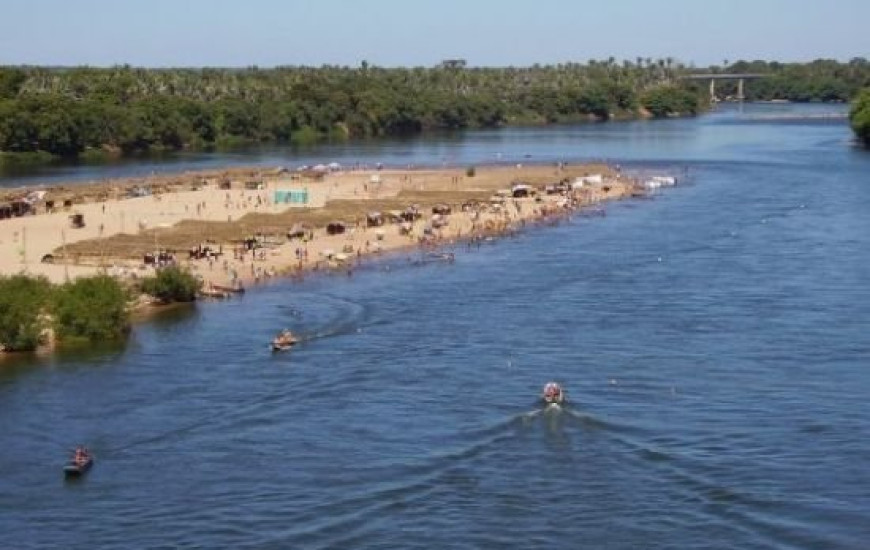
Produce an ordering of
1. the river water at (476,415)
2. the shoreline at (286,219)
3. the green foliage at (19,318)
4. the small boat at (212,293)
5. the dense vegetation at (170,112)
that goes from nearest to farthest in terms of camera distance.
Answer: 1. the river water at (476,415)
2. the green foliage at (19,318)
3. the small boat at (212,293)
4. the shoreline at (286,219)
5. the dense vegetation at (170,112)

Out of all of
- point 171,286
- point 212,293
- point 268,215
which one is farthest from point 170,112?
point 171,286

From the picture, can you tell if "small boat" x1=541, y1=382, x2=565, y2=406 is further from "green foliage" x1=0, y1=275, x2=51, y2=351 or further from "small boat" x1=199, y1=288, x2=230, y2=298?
"small boat" x1=199, y1=288, x2=230, y2=298

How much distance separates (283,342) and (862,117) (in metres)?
111

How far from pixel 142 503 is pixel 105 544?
8.50 feet

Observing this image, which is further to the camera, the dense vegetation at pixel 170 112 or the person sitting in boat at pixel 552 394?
the dense vegetation at pixel 170 112

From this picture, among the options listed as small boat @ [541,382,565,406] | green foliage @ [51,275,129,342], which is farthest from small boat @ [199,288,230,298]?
small boat @ [541,382,565,406]

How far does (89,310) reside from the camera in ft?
179

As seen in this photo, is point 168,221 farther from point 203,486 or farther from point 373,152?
point 373,152

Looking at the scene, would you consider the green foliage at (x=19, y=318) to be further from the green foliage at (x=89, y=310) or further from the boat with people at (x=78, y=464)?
the boat with people at (x=78, y=464)

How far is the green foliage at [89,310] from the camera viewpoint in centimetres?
5462

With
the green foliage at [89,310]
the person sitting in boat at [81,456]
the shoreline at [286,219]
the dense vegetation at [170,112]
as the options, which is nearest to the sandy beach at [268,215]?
the shoreline at [286,219]

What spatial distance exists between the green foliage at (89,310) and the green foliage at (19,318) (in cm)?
88

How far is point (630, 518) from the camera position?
114 ft

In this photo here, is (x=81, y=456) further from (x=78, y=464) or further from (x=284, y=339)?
(x=284, y=339)
